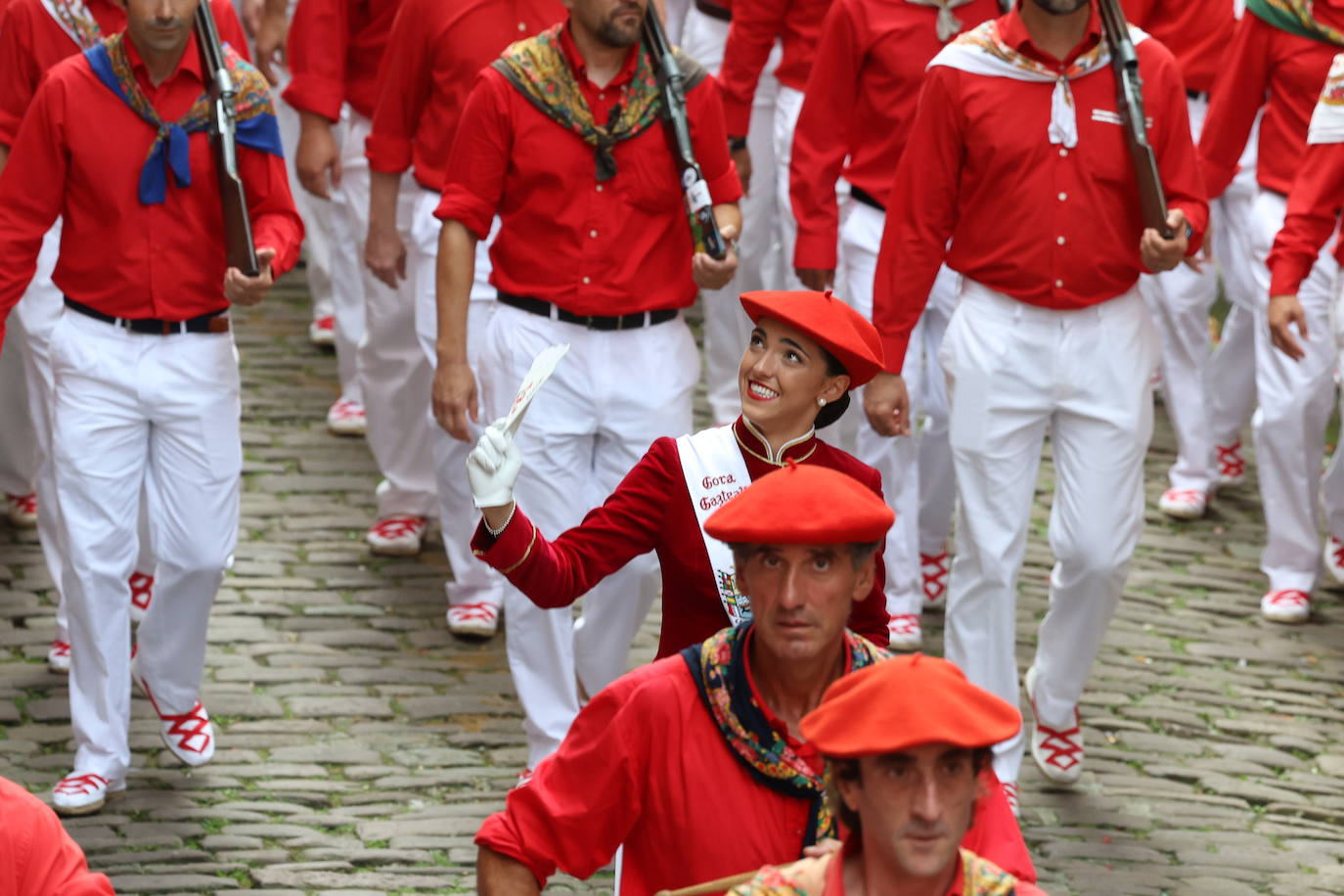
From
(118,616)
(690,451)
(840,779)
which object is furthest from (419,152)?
(840,779)

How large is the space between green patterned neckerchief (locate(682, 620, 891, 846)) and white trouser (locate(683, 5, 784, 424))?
6.55 metres

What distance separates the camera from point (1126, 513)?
25.9 feet

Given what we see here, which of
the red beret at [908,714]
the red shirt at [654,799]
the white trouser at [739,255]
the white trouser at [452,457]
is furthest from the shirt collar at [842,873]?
the white trouser at [739,255]

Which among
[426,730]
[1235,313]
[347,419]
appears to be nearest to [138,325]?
[426,730]

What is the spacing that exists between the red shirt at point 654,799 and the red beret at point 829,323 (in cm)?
136

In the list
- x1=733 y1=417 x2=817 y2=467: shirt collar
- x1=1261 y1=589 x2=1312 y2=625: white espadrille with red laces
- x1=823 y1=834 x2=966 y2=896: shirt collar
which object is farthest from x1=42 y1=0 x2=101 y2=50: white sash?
x1=823 y1=834 x2=966 y2=896: shirt collar

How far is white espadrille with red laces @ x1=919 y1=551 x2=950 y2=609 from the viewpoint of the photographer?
9734 millimetres

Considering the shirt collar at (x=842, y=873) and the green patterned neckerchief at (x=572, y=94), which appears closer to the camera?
the shirt collar at (x=842, y=873)

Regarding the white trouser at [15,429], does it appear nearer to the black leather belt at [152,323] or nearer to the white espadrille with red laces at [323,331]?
the black leather belt at [152,323]

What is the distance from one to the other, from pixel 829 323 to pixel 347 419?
5.89 meters

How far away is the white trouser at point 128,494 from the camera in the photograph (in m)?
7.68

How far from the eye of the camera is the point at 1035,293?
771cm

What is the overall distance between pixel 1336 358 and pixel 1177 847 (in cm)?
262

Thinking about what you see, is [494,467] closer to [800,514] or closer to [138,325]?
[800,514]
